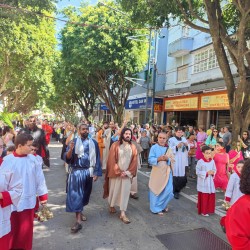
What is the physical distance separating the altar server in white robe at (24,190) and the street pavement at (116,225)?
2.36 ft

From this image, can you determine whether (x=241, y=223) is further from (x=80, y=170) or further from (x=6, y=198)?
(x=80, y=170)

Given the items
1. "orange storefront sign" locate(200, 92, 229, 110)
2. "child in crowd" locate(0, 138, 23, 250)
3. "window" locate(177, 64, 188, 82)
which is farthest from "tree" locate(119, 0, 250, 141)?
"window" locate(177, 64, 188, 82)

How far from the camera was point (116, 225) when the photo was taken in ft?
17.0

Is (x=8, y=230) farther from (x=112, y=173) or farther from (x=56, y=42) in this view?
(x=56, y=42)

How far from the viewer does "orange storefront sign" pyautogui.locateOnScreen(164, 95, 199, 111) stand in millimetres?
17373

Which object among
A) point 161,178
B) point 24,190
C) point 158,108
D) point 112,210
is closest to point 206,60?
point 158,108

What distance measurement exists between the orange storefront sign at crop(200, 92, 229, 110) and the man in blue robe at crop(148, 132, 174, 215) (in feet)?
30.7

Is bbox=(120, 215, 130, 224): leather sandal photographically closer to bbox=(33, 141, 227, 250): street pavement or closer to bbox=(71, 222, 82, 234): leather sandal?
bbox=(33, 141, 227, 250): street pavement

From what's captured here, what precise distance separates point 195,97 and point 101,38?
6.55 metres

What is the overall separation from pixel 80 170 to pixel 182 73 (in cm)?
1650

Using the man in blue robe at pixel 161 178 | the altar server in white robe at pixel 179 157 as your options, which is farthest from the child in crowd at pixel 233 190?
the altar server in white robe at pixel 179 157

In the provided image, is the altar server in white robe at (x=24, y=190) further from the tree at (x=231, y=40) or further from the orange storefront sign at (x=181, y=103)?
the orange storefront sign at (x=181, y=103)

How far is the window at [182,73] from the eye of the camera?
19781mm

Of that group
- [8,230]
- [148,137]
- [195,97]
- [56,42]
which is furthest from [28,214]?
[56,42]
